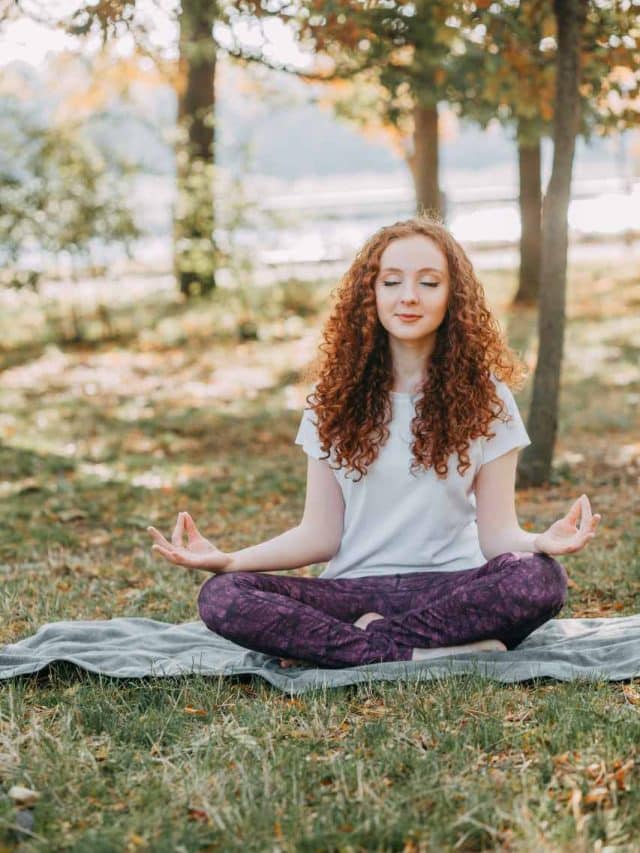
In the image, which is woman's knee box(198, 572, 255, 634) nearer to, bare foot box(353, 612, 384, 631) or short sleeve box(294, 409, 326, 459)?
bare foot box(353, 612, 384, 631)

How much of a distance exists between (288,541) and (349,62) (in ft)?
18.8

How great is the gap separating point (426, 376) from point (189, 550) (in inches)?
37.3

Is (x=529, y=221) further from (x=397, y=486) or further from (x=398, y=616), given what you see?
(x=398, y=616)

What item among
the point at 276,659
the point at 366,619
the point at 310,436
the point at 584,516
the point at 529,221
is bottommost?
the point at 276,659

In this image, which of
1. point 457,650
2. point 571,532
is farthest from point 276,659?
point 571,532

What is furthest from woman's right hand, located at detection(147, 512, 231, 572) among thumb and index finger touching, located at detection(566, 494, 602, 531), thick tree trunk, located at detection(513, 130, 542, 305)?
thick tree trunk, located at detection(513, 130, 542, 305)

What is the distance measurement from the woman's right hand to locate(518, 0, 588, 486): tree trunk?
3.26 m

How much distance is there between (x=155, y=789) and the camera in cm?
255

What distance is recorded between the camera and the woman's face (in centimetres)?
356

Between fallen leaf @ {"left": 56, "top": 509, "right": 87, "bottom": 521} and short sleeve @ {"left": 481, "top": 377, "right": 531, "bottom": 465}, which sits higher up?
short sleeve @ {"left": 481, "top": 377, "right": 531, "bottom": 465}

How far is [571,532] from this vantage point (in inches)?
Result: 127

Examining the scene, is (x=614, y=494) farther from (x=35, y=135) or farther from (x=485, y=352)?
(x=35, y=135)

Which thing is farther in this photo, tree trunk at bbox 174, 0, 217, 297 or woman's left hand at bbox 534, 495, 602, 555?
tree trunk at bbox 174, 0, 217, 297

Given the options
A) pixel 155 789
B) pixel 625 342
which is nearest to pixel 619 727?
pixel 155 789
